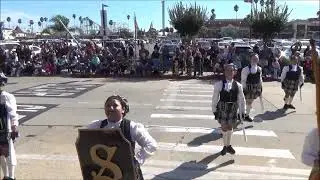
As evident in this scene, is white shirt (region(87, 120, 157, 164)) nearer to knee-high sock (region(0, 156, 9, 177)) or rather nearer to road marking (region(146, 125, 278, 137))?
knee-high sock (region(0, 156, 9, 177))

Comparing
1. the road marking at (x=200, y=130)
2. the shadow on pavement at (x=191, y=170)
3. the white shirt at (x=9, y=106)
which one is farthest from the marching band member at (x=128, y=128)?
the road marking at (x=200, y=130)

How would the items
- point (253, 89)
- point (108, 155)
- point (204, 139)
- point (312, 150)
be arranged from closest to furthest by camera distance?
point (312, 150) → point (108, 155) → point (204, 139) → point (253, 89)

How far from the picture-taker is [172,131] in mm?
11992

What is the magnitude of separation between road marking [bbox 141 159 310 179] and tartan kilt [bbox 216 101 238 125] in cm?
86

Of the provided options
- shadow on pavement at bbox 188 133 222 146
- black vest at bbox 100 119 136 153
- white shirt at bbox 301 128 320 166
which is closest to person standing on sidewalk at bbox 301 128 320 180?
white shirt at bbox 301 128 320 166

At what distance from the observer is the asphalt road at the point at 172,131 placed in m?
8.64

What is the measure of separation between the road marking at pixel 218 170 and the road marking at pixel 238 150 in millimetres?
924

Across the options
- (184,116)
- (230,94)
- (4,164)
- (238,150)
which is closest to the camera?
(4,164)

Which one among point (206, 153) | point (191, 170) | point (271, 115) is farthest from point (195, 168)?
point (271, 115)

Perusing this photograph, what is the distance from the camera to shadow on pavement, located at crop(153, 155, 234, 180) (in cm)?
825

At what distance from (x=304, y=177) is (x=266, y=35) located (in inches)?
908

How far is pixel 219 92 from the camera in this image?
940 cm

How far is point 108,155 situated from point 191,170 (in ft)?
13.8

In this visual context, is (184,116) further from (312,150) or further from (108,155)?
(312,150)
